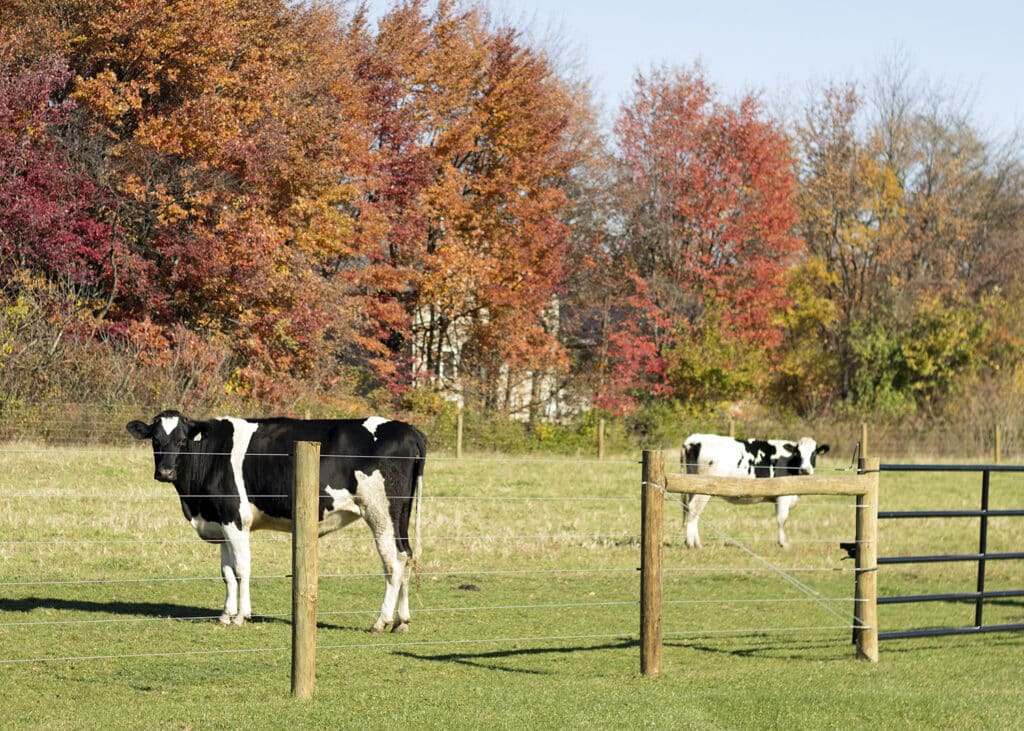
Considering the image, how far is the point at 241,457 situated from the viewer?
12250 millimetres

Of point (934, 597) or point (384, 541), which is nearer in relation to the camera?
point (934, 597)

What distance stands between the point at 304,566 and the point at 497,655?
2643mm

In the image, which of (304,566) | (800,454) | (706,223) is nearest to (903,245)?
(706,223)

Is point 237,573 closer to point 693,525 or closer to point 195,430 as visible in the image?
point 195,430

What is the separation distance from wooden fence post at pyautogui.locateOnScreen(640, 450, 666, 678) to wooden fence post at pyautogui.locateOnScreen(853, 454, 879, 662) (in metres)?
1.88

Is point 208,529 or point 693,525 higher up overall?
point 208,529

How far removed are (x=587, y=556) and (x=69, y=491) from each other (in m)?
7.68

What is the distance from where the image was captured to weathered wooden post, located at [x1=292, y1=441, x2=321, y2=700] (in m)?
8.12

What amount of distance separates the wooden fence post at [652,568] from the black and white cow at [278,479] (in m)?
2.87

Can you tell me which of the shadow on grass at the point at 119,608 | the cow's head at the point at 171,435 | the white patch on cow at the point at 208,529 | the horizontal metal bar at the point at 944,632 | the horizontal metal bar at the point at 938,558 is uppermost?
the cow's head at the point at 171,435

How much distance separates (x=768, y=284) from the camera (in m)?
40.2

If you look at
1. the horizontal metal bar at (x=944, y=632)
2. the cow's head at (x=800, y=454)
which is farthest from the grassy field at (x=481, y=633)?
the cow's head at (x=800, y=454)

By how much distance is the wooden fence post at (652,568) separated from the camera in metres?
9.22

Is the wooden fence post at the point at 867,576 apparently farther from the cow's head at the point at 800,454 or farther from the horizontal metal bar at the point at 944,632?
the cow's head at the point at 800,454
